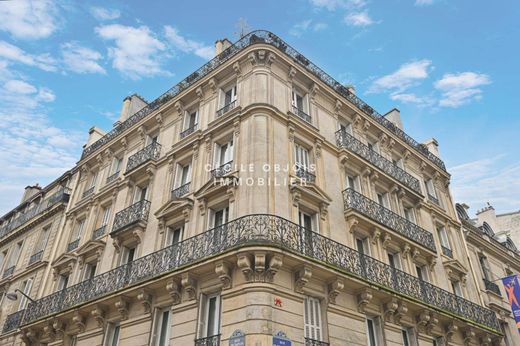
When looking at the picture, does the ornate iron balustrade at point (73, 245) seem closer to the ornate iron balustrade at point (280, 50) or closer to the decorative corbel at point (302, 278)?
the ornate iron balustrade at point (280, 50)

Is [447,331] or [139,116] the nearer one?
[447,331]

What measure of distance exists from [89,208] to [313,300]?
39.5 feet

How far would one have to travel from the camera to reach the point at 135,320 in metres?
11.8

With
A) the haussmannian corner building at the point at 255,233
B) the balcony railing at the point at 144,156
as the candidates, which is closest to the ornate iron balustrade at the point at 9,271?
the haussmannian corner building at the point at 255,233

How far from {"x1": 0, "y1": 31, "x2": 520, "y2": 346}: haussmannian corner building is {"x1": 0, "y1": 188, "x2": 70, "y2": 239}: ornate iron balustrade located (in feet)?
0.78

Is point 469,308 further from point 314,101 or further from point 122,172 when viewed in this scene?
point 122,172

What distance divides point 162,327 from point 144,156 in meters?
7.55

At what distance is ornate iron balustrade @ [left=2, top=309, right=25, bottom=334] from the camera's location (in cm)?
1680

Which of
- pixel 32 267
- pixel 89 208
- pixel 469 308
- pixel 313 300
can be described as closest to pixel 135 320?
pixel 313 300

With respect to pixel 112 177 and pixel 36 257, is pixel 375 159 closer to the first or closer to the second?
pixel 112 177

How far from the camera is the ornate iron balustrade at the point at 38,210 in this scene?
2028 centimetres

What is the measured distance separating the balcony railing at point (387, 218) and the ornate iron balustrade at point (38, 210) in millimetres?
14462

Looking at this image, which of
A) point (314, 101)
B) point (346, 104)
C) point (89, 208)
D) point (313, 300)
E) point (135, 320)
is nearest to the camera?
point (313, 300)

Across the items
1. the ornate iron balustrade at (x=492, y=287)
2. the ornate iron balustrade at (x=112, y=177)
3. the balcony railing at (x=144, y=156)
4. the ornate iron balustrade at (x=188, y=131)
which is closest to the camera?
the ornate iron balustrade at (x=188, y=131)
